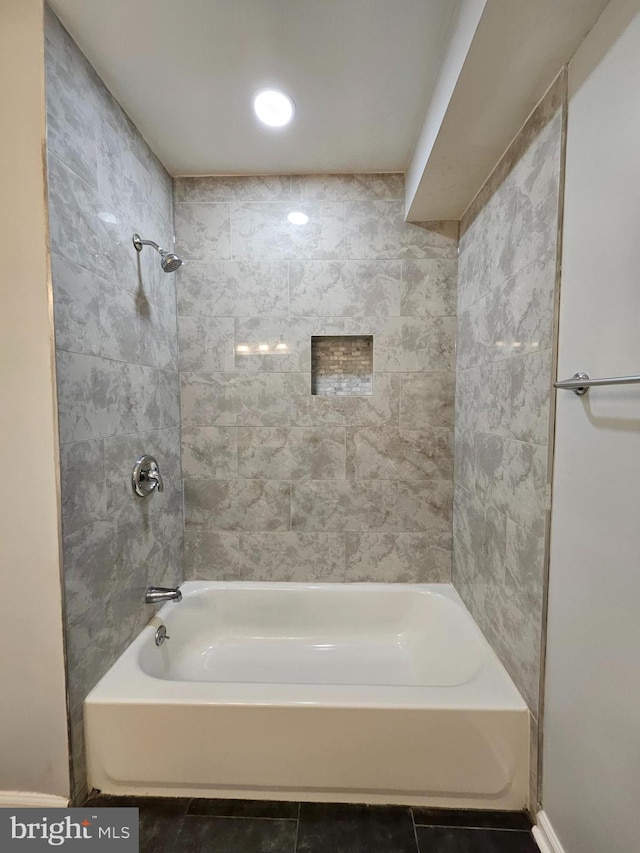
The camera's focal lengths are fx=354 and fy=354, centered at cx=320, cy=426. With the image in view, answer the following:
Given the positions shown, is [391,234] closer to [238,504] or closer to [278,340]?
[278,340]

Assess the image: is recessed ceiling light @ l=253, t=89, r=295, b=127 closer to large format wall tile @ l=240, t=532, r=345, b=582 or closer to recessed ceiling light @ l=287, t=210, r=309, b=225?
recessed ceiling light @ l=287, t=210, r=309, b=225

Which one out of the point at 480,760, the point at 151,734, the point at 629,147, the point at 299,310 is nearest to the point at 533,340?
the point at 629,147

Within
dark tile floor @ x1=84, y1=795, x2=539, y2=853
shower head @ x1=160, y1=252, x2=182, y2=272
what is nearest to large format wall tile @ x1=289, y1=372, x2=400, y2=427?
shower head @ x1=160, y1=252, x2=182, y2=272

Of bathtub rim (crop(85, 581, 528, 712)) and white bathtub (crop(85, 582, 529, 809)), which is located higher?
bathtub rim (crop(85, 581, 528, 712))

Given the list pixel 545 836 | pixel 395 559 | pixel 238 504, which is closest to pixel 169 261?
pixel 238 504

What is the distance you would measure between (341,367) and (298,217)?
0.78 meters

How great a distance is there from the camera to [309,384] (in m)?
1.83

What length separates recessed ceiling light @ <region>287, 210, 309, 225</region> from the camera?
5.82 feet

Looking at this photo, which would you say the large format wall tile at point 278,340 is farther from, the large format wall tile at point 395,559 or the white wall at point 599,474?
the white wall at point 599,474

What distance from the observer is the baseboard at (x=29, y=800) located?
110 cm

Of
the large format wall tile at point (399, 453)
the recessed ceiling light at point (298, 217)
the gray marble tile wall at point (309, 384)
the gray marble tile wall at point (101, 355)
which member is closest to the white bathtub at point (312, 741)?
the gray marble tile wall at point (101, 355)

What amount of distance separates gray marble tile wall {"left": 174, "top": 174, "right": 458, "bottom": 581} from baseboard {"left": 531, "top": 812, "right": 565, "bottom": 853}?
911 millimetres

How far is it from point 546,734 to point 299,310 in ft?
6.07

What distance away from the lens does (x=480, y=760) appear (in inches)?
43.7
